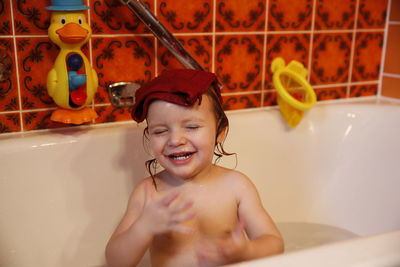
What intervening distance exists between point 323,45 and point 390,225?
642mm

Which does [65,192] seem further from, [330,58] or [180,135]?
[330,58]

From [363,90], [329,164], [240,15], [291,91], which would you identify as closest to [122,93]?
[240,15]

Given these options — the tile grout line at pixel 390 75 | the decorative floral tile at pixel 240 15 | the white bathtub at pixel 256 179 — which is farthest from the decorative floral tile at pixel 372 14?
the decorative floral tile at pixel 240 15

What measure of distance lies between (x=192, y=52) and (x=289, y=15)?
37cm

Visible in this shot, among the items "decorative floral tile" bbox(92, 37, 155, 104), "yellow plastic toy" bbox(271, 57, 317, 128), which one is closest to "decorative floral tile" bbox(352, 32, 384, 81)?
"yellow plastic toy" bbox(271, 57, 317, 128)

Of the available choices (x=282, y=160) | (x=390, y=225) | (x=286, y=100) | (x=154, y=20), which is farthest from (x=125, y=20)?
(x=390, y=225)

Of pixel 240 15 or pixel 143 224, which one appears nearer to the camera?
pixel 143 224

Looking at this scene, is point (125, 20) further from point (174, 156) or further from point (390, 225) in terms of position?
point (390, 225)

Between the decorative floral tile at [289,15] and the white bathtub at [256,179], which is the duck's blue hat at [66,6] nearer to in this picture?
the white bathtub at [256,179]

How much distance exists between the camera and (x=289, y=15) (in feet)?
5.19

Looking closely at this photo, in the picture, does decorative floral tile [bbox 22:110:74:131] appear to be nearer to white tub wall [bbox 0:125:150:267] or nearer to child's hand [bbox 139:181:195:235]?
white tub wall [bbox 0:125:150:267]

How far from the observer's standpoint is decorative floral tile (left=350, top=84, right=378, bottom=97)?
1797 millimetres

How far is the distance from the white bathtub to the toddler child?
0.78ft

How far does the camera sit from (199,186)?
104cm
